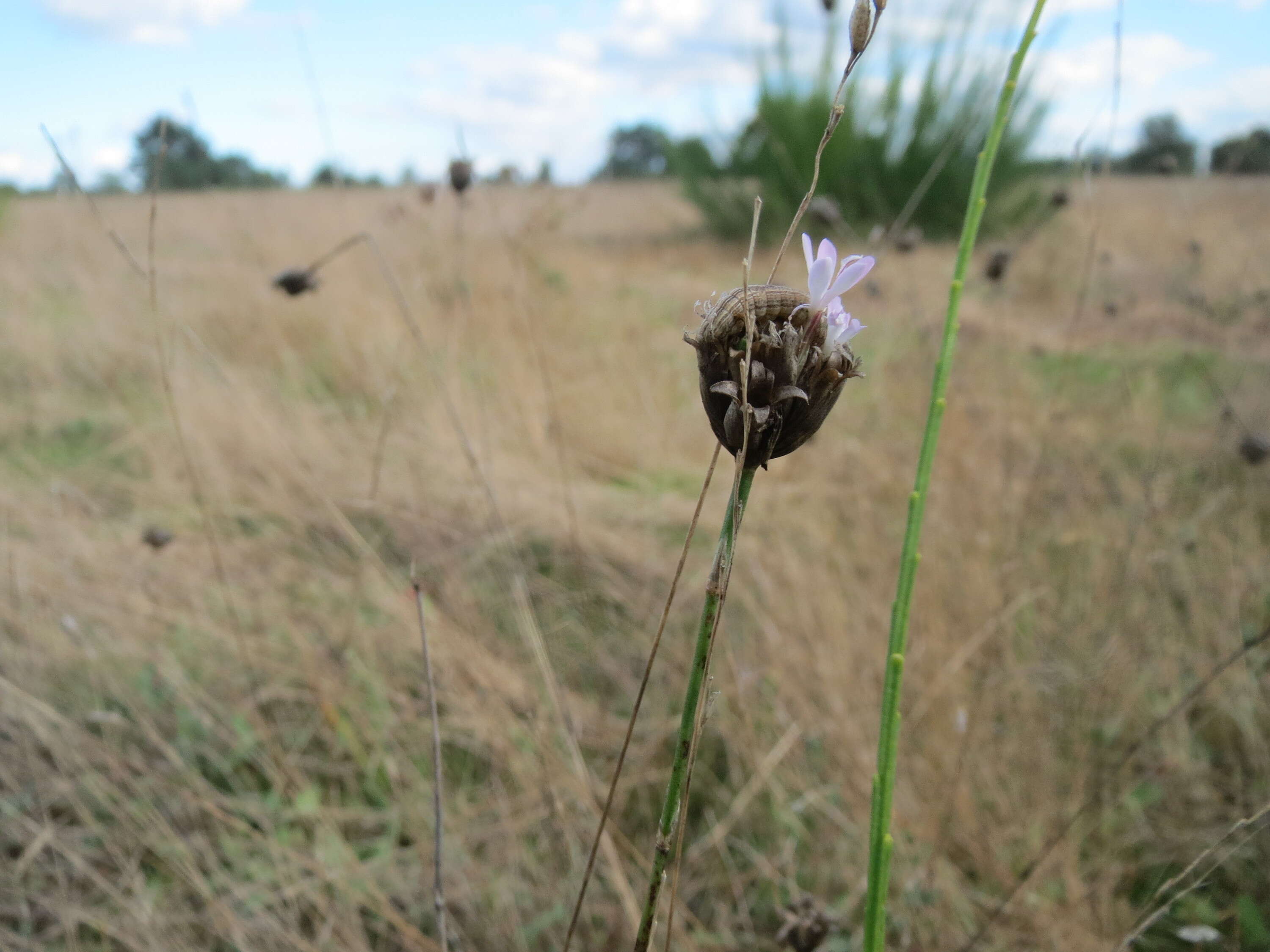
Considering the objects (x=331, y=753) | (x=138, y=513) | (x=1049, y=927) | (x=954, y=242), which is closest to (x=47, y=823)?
(x=331, y=753)

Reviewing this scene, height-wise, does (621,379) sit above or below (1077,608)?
above

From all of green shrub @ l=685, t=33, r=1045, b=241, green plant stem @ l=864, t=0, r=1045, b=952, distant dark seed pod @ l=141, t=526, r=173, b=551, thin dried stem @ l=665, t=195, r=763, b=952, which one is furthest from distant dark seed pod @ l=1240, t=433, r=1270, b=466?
green shrub @ l=685, t=33, r=1045, b=241

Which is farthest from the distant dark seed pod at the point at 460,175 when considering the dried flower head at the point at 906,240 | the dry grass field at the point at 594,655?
the dried flower head at the point at 906,240

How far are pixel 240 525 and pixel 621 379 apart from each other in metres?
1.44

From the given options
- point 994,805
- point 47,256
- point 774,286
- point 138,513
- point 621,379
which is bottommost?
point 994,805

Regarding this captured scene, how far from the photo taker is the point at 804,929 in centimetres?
75

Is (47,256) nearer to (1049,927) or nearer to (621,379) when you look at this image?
(621,379)

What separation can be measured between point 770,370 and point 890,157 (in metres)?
7.24

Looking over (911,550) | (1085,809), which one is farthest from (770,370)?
(1085,809)

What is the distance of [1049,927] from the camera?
1027mm

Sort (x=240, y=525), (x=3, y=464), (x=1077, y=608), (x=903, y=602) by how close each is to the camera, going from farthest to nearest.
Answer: (x=3, y=464) → (x=240, y=525) → (x=1077, y=608) → (x=903, y=602)

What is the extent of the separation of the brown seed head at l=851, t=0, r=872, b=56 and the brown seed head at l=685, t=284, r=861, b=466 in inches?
4.4

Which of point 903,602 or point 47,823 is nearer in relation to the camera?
point 903,602

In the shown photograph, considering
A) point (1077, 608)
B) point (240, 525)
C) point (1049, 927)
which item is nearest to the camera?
point (1049, 927)
